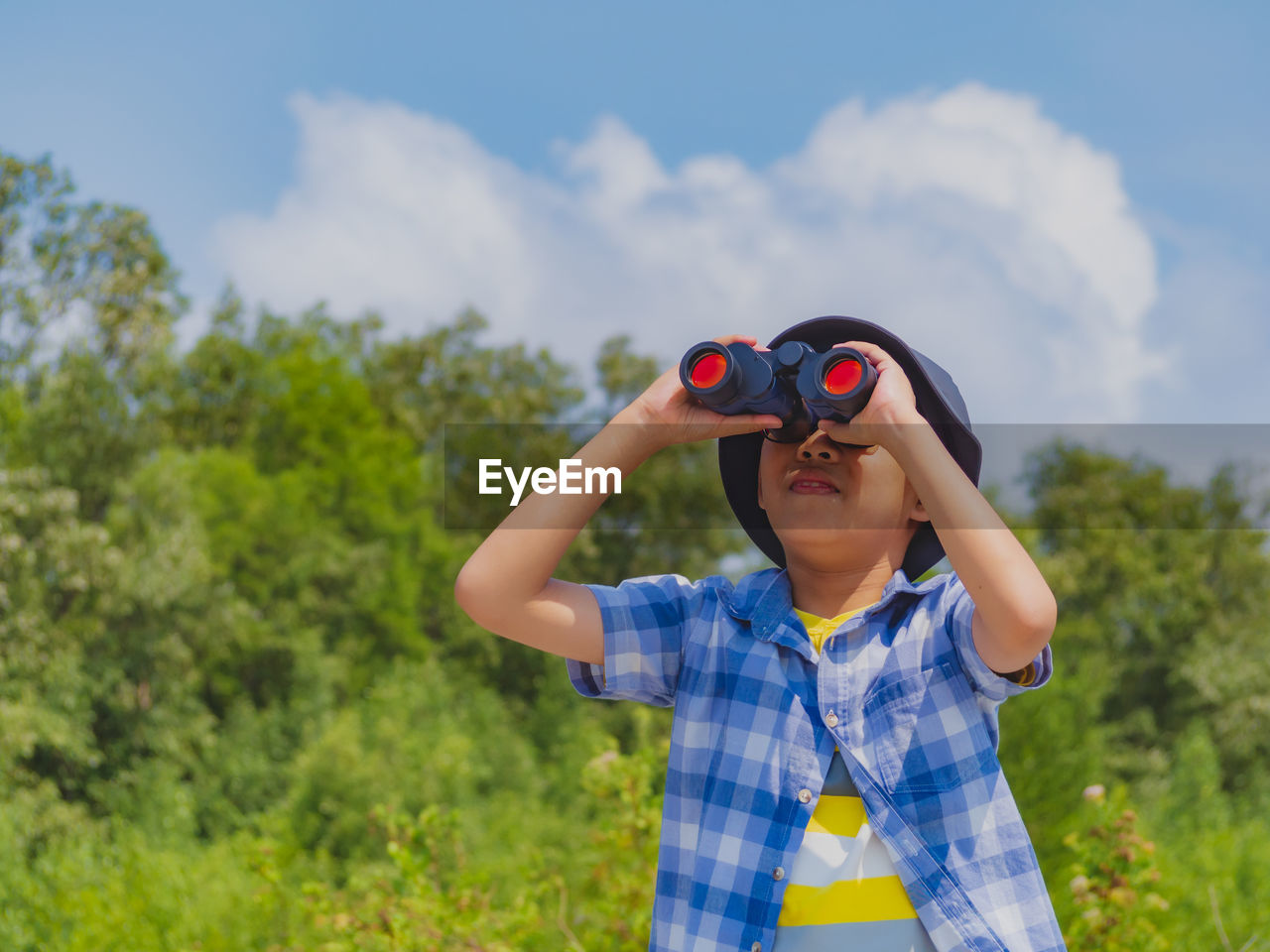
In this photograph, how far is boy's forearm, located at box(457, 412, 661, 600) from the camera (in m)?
1.62

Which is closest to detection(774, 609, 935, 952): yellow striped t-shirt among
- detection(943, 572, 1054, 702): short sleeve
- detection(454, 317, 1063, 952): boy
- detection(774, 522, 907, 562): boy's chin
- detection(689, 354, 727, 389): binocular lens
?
detection(454, 317, 1063, 952): boy

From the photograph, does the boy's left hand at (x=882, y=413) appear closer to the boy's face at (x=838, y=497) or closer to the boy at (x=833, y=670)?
the boy at (x=833, y=670)

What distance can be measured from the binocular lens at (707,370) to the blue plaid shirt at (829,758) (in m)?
0.35

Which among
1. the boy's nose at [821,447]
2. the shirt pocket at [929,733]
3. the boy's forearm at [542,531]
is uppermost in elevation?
the boy's nose at [821,447]

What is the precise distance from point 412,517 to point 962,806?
17892 mm

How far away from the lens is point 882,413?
5.01ft

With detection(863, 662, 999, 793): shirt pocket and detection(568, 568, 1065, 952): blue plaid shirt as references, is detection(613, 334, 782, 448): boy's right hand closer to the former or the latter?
detection(568, 568, 1065, 952): blue plaid shirt

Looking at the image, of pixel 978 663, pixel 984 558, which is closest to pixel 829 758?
pixel 978 663

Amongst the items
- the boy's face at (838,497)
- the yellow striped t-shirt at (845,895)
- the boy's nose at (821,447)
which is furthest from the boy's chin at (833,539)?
the yellow striped t-shirt at (845,895)

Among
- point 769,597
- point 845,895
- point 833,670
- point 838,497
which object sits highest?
point 838,497

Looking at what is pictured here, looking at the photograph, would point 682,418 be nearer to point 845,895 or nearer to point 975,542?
point 975,542

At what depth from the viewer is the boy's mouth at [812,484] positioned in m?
1.74

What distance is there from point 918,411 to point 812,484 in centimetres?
19

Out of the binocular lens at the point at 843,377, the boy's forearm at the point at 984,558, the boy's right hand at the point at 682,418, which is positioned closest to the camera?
the boy's forearm at the point at 984,558
